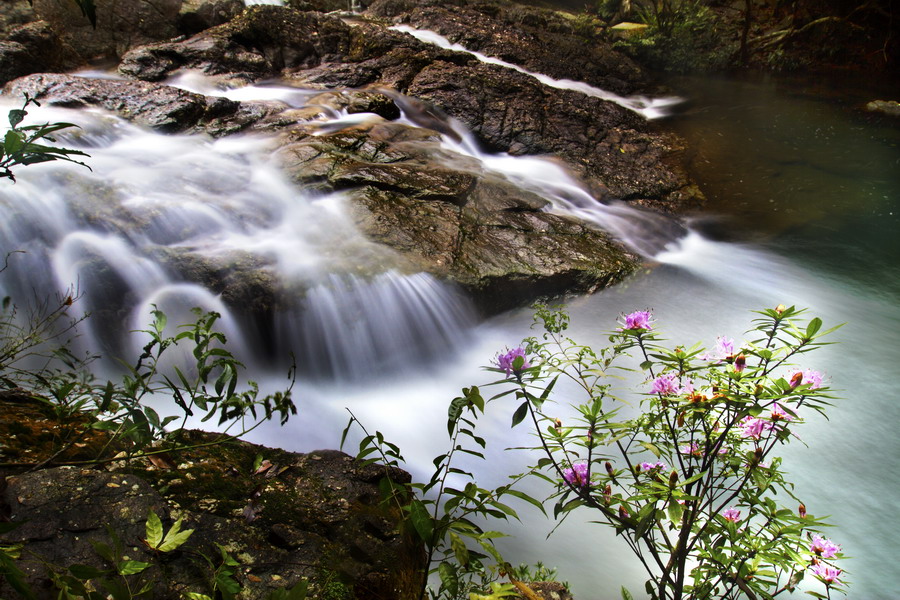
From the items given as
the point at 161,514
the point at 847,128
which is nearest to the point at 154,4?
the point at 161,514

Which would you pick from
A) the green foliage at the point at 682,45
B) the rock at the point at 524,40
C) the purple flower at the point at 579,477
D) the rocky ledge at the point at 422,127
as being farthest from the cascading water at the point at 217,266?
the green foliage at the point at 682,45

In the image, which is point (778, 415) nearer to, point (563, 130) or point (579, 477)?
point (579, 477)

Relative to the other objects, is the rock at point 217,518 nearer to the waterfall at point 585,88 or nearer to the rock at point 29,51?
the rock at point 29,51

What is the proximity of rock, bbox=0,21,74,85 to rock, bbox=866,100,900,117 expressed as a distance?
45.3ft

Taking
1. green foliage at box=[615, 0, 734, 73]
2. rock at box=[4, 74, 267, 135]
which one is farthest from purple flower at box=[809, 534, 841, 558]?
green foliage at box=[615, 0, 734, 73]

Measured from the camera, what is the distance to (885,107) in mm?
9938

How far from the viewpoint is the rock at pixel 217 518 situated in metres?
1.46

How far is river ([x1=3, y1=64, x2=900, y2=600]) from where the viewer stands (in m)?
3.13

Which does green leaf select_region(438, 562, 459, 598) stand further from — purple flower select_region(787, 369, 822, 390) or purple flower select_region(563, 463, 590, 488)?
purple flower select_region(787, 369, 822, 390)

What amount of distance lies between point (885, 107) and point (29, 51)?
14.1m

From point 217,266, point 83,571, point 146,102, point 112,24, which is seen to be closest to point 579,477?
point 83,571

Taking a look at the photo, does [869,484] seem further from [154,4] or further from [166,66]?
[154,4]

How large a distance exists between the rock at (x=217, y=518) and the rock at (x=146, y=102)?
16.7 ft

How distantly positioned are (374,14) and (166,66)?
228 inches
